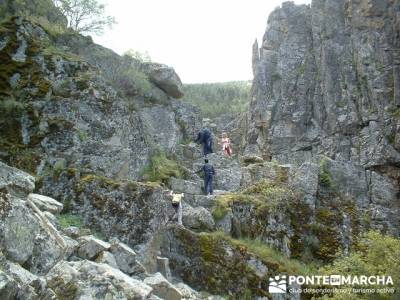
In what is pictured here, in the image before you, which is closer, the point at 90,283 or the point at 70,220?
the point at 90,283

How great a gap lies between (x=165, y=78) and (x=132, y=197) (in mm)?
15733

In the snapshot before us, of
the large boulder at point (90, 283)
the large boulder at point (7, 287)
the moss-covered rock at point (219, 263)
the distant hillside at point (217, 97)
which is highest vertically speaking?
the distant hillside at point (217, 97)

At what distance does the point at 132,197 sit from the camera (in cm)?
1198

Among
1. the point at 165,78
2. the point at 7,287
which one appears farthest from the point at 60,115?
the point at 165,78

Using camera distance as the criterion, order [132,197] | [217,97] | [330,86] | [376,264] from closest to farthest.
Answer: [376,264]
[132,197]
[330,86]
[217,97]

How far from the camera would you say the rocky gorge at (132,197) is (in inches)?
311

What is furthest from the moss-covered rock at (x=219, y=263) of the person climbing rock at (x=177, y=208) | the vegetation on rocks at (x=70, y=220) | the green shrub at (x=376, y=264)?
the vegetation on rocks at (x=70, y=220)

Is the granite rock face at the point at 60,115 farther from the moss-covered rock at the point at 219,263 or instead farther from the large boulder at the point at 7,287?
the large boulder at the point at 7,287

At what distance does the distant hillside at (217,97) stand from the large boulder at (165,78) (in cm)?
3038

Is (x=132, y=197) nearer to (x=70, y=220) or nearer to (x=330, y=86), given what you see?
(x=70, y=220)

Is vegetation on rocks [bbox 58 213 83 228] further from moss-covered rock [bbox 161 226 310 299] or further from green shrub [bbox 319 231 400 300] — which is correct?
green shrub [bbox 319 231 400 300]

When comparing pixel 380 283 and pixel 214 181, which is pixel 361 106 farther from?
pixel 380 283

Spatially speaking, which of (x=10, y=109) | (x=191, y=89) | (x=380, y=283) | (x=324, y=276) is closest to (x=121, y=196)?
(x=10, y=109)

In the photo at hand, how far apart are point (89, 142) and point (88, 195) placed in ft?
9.72
